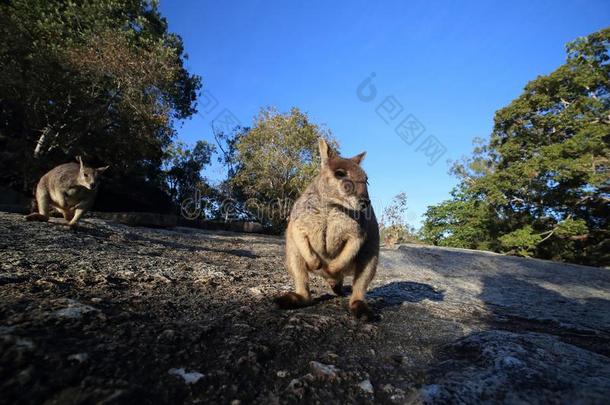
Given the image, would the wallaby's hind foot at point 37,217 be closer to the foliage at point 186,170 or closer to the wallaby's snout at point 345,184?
the wallaby's snout at point 345,184

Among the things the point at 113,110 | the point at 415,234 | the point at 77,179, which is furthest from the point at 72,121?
the point at 415,234

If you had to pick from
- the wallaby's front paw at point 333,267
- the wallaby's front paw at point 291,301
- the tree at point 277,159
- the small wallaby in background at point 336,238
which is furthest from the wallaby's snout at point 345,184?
the tree at point 277,159

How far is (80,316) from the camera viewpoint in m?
1.80

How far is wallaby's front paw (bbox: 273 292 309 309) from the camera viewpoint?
2844mm

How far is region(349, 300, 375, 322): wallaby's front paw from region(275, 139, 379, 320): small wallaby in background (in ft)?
0.31

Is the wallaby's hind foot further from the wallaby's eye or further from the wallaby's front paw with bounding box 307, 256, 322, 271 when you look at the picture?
the wallaby's eye

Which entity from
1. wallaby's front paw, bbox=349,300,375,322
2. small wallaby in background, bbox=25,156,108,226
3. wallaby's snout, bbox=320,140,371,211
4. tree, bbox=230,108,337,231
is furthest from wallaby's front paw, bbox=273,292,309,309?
tree, bbox=230,108,337,231

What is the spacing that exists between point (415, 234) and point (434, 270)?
17709 mm

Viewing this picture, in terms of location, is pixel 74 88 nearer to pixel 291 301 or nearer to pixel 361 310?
pixel 291 301

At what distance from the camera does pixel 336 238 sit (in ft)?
11.0

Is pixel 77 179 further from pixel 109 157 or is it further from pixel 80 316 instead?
pixel 109 157

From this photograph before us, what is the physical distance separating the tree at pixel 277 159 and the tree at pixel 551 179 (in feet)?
31.8

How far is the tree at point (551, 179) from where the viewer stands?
1861 centimetres

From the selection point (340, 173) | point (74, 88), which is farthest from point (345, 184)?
point (74, 88)
